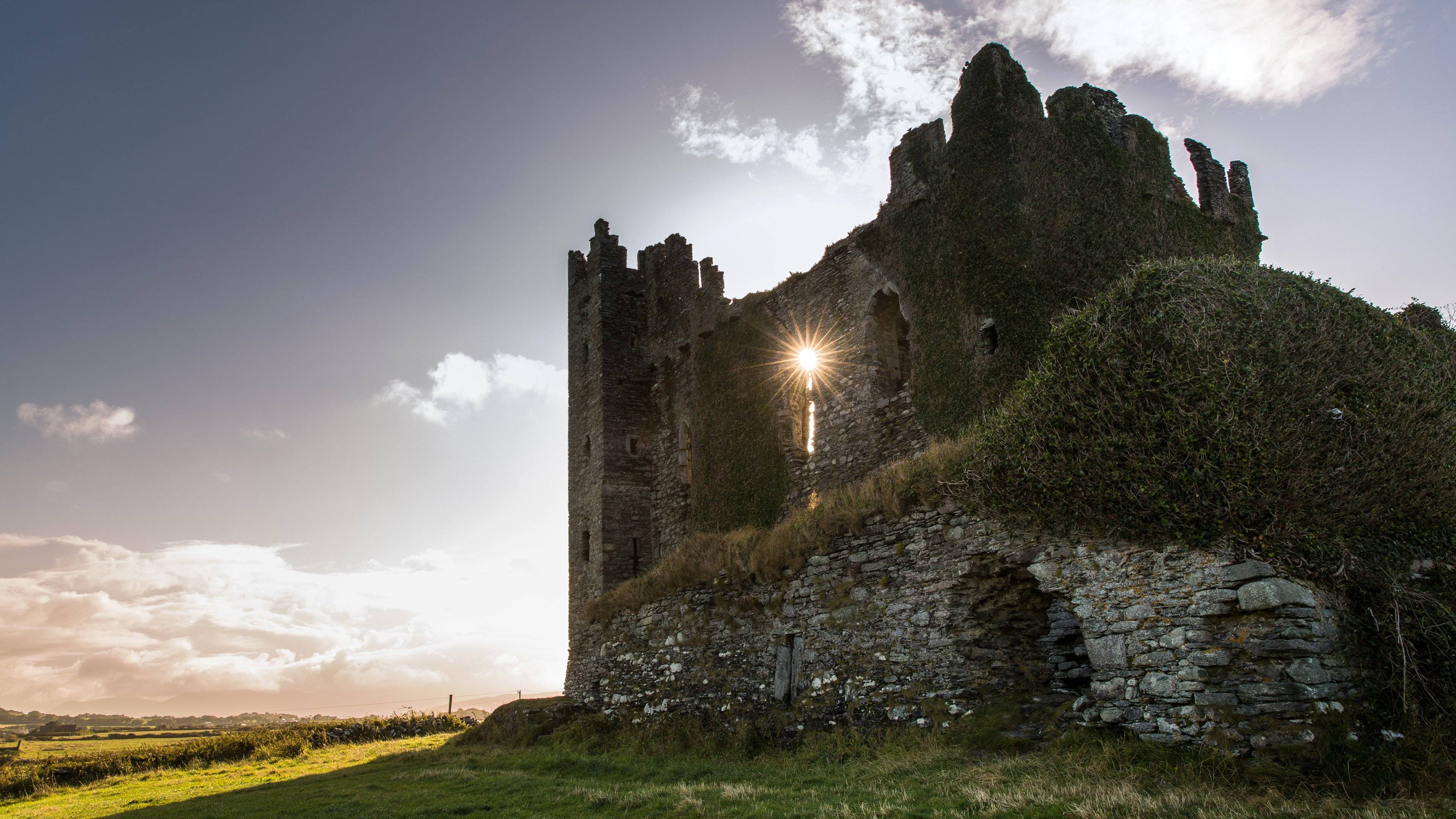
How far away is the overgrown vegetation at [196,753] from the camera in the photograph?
61.7 ft

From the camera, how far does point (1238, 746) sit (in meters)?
7.22

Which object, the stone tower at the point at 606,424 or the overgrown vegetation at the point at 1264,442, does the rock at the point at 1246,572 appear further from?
the stone tower at the point at 606,424

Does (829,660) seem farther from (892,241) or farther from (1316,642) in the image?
(892,241)

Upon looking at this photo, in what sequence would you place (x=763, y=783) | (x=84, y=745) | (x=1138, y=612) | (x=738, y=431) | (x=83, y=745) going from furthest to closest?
(x=84, y=745), (x=83, y=745), (x=738, y=431), (x=763, y=783), (x=1138, y=612)

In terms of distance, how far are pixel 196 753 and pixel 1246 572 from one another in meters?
24.2

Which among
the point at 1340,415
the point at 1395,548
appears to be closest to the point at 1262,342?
the point at 1340,415

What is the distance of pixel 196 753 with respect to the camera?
2120 centimetres

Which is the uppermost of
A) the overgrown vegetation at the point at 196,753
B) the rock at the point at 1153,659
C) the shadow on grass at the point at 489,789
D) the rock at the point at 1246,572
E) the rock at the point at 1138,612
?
the rock at the point at 1246,572

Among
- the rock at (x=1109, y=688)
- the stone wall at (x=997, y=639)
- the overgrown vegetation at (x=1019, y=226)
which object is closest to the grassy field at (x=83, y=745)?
the stone wall at (x=997, y=639)

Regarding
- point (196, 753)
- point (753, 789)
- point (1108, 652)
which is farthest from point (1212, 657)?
point (196, 753)

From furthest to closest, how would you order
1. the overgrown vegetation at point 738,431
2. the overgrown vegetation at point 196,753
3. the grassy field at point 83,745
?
the grassy field at point 83,745, the overgrown vegetation at point 738,431, the overgrown vegetation at point 196,753

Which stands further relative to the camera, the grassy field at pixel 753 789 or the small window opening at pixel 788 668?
the small window opening at pixel 788 668

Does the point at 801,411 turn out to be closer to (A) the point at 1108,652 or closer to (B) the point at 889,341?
(B) the point at 889,341

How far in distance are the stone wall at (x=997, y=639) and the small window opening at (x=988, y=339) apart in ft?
15.3
